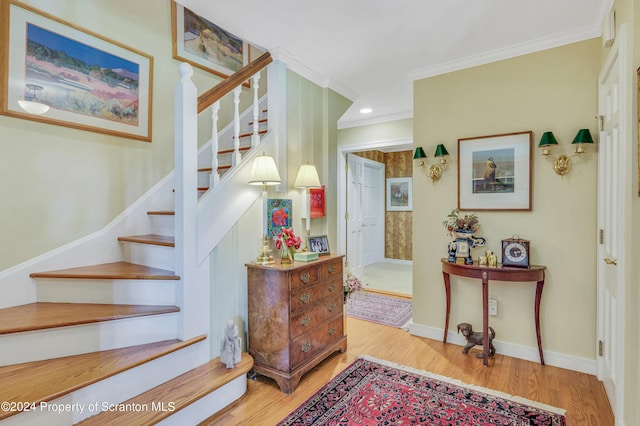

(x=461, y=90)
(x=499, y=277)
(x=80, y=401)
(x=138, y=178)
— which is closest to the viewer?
(x=80, y=401)

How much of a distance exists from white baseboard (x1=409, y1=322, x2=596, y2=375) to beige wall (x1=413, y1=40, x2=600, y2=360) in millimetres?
40

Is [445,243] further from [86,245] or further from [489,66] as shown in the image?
[86,245]

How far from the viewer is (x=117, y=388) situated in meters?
1.61

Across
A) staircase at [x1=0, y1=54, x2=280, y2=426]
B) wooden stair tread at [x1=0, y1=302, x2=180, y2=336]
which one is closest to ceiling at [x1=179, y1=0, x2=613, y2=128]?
staircase at [x1=0, y1=54, x2=280, y2=426]

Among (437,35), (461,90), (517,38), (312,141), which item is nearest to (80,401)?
(312,141)

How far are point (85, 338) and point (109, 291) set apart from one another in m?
0.37

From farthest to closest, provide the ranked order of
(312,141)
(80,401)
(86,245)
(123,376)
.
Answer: (312,141) → (86,245) → (123,376) → (80,401)

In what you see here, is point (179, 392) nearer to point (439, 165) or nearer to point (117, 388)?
point (117, 388)

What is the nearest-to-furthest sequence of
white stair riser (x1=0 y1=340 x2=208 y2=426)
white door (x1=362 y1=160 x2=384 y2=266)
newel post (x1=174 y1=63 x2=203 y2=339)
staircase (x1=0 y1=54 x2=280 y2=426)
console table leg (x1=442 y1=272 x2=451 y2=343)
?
white stair riser (x1=0 y1=340 x2=208 y2=426) → staircase (x1=0 y1=54 x2=280 y2=426) → newel post (x1=174 y1=63 x2=203 y2=339) → console table leg (x1=442 y1=272 x2=451 y2=343) → white door (x1=362 y1=160 x2=384 y2=266)

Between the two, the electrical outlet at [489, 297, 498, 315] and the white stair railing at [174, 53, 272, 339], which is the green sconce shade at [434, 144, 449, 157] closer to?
the electrical outlet at [489, 297, 498, 315]

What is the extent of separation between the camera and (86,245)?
7.57ft

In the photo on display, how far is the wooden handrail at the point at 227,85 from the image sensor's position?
2.12 metres

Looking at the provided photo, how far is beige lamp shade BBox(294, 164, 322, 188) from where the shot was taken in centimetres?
273

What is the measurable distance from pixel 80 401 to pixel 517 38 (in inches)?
148
